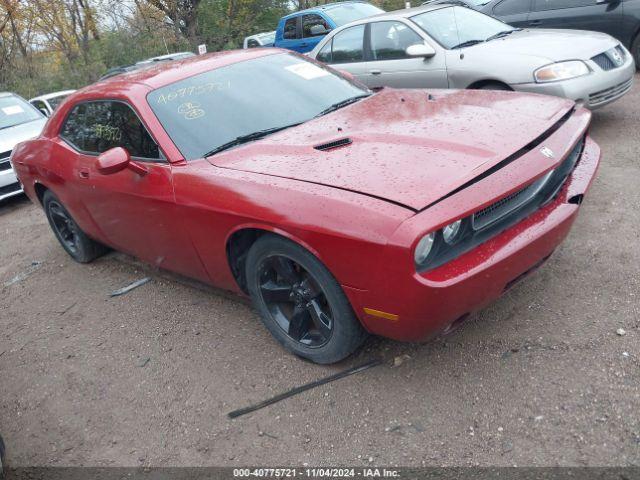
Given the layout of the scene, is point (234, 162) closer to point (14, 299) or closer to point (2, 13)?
point (14, 299)

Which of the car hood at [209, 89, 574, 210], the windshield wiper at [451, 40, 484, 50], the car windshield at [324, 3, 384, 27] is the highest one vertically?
the car windshield at [324, 3, 384, 27]

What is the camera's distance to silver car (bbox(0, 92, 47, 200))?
7801 millimetres

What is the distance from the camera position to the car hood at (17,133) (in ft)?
25.9

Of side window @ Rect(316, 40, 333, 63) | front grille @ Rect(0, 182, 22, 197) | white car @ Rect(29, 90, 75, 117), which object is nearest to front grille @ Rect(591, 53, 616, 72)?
side window @ Rect(316, 40, 333, 63)

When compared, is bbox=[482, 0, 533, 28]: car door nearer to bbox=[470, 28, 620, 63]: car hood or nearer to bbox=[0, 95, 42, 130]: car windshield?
bbox=[470, 28, 620, 63]: car hood

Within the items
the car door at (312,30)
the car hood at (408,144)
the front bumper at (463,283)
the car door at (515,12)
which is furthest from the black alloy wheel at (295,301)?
the car door at (312,30)

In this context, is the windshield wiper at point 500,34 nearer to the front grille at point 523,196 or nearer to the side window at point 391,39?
the side window at point 391,39

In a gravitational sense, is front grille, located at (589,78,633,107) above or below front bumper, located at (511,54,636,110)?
below

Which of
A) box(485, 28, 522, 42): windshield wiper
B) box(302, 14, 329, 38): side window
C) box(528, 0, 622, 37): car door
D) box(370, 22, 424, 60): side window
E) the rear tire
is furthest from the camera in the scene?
box(302, 14, 329, 38): side window

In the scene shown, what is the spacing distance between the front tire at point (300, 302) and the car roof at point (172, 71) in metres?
1.49

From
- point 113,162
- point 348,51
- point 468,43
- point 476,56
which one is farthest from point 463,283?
point 348,51

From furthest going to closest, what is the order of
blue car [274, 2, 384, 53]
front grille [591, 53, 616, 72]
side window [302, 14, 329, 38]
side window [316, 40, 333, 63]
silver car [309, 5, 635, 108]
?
side window [302, 14, 329, 38] < blue car [274, 2, 384, 53] < side window [316, 40, 333, 63] < front grille [591, 53, 616, 72] < silver car [309, 5, 635, 108]

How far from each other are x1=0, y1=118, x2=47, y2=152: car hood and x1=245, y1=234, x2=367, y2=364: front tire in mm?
6273

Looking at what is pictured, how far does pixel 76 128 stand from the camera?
439 cm
